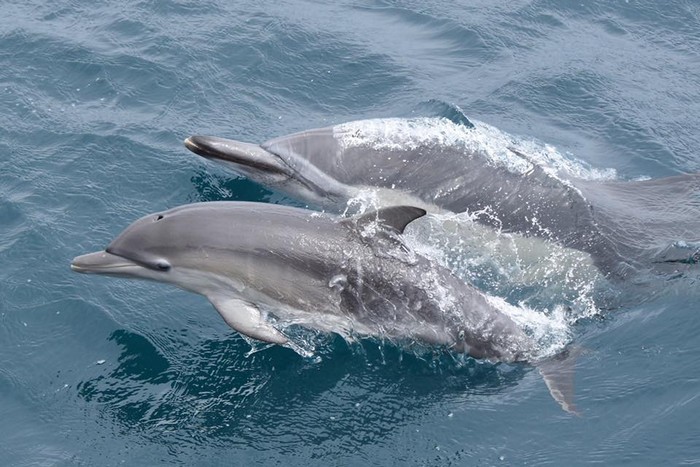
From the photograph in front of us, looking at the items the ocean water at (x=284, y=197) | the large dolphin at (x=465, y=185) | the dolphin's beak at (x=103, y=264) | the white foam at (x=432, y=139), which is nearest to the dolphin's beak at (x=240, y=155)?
the large dolphin at (x=465, y=185)

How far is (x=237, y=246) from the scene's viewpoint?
8312 millimetres

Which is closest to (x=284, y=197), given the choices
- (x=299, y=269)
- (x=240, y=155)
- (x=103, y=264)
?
(x=240, y=155)

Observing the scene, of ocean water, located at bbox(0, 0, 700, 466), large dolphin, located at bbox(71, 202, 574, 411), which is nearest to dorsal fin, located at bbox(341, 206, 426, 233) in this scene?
large dolphin, located at bbox(71, 202, 574, 411)

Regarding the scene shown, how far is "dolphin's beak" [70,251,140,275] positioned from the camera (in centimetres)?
838

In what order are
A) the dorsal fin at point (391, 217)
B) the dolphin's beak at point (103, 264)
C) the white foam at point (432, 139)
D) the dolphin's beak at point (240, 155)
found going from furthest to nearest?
the white foam at point (432, 139)
the dolphin's beak at point (240, 155)
the dolphin's beak at point (103, 264)
the dorsal fin at point (391, 217)

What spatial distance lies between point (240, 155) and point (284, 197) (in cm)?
71

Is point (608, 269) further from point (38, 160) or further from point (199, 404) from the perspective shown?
point (38, 160)

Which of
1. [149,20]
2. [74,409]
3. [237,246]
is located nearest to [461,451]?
[237,246]

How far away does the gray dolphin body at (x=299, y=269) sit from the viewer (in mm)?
8289

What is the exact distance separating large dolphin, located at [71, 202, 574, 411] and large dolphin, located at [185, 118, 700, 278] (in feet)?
7.17

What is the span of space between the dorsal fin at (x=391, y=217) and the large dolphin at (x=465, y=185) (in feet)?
7.72

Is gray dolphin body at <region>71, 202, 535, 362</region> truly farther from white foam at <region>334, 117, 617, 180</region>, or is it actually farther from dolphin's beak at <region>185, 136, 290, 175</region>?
white foam at <region>334, 117, 617, 180</region>

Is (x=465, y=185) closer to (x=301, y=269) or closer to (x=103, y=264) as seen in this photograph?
(x=301, y=269)

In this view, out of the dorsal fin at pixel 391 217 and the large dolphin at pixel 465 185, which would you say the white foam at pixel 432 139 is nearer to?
the large dolphin at pixel 465 185
